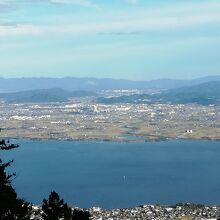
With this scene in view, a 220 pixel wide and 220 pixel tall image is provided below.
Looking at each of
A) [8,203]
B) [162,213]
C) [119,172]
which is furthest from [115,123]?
[8,203]

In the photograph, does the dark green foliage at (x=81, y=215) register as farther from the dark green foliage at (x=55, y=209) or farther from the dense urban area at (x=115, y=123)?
the dense urban area at (x=115, y=123)

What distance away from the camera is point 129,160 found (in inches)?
3514

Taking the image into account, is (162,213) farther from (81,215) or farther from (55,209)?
(81,215)

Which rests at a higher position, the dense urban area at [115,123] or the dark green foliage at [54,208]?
the dark green foliage at [54,208]

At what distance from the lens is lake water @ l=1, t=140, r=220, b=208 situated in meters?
61.4

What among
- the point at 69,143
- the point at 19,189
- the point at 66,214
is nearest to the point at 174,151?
the point at 69,143

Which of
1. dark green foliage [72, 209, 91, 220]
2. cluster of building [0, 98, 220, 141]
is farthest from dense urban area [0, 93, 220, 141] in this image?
dark green foliage [72, 209, 91, 220]

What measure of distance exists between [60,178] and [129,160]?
15.8 metres

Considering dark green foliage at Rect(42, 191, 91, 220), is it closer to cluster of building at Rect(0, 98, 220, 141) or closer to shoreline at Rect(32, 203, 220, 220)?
shoreline at Rect(32, 203, 220, 220)

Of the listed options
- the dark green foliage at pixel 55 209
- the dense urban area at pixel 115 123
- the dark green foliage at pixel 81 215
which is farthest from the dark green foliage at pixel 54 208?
the dense urban area at pixel 115 123

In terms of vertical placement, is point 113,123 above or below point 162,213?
below

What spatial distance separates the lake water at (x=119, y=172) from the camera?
61375mm

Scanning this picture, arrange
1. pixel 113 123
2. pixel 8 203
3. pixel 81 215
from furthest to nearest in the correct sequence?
pixel 113 123
pixel 8 203
pixel 81 215

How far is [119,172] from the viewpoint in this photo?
260 ft
